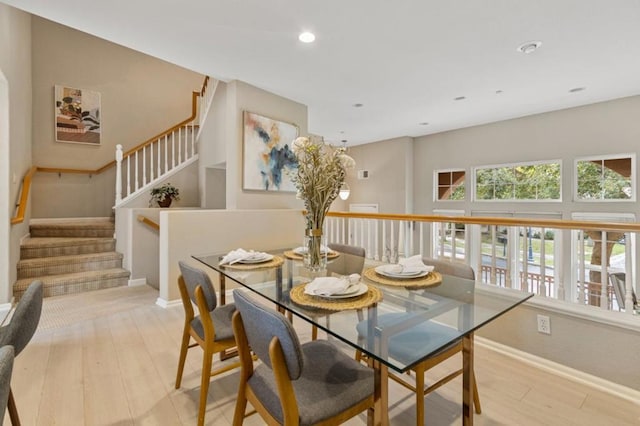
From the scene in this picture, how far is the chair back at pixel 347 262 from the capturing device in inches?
80.8

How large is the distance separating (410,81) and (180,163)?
3.93 m

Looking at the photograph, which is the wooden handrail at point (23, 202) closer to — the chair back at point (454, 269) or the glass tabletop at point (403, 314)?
the glass tabletop at point (403, 314)

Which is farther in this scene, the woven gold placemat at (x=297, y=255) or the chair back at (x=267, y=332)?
the woven gold placemat at (x=297, y=255)

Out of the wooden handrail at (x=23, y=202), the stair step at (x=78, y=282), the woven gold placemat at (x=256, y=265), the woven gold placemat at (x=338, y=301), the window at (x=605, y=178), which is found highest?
the window at (x=605, y=178)

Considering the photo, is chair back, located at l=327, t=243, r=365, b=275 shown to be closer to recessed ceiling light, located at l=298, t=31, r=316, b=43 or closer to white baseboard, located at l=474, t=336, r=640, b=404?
white baseboard, located at l=474, t=336, r=640, b=404

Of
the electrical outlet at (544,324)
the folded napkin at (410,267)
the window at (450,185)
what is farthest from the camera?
the window at (450,185)

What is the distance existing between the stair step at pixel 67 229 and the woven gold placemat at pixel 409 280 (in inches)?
178

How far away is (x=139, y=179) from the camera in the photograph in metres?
5.31

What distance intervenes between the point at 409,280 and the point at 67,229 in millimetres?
4981

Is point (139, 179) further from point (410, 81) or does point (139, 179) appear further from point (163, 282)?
point (410, 81)

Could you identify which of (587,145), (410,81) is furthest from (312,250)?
(587,145)

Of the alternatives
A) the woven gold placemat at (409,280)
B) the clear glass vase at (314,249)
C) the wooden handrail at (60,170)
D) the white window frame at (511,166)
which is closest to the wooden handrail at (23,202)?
the wooden handrail at (60,170)

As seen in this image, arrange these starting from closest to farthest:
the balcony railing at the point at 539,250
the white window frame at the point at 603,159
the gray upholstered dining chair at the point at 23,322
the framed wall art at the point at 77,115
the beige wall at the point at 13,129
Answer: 1. the gray upholstered dining chair at the point at 23,322
2. the balcony railing at the point at 539,250
3. the beige wall at the point at 13,129
4. the white window frame at the point at 603,159
5. the framed wall art at the point at 77,115

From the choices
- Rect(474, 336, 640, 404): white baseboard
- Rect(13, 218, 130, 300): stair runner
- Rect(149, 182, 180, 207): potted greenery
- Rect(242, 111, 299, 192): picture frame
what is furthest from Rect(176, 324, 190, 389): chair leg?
Rect(149, 182, 180, 207): potted greenery
